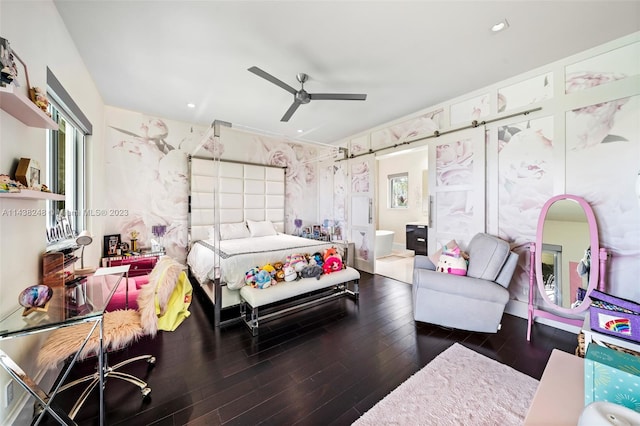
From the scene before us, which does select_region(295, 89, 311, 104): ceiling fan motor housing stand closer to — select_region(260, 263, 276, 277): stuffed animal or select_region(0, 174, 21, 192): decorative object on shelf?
select_region(260, 263, 276, 277): stuffed animal

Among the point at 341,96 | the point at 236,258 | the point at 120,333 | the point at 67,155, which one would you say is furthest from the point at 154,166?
the point at 341,96

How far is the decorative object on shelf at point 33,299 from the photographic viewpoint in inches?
48.8

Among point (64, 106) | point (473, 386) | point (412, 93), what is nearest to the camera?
point (473, 386)

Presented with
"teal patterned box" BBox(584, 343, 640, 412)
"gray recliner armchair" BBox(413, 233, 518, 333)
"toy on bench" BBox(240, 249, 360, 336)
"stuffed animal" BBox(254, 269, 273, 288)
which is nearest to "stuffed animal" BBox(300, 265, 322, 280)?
"toy on bench" BBox(240, 249, 360, 336)

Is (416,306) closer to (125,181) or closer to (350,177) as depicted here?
(350,177)

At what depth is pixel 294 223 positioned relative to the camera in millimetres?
5383

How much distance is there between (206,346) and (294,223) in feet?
11.0

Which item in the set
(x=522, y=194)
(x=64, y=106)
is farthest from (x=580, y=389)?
(x=64, y=106)

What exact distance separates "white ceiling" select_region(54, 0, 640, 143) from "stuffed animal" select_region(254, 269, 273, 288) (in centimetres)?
225

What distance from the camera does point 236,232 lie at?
4.21 metres

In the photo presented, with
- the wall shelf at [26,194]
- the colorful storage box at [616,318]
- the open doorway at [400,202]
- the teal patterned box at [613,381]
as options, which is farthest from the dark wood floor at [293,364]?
the open doorway at [400,202]

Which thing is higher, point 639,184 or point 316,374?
point 639,184

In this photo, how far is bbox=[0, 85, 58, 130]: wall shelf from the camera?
1128 mm

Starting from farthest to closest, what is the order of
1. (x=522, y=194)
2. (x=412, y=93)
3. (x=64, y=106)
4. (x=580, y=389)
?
1. (x=412, y=93)
2. (x=522, y=194)
3. (x=64, y=106)
4. (x=580, y=389)
